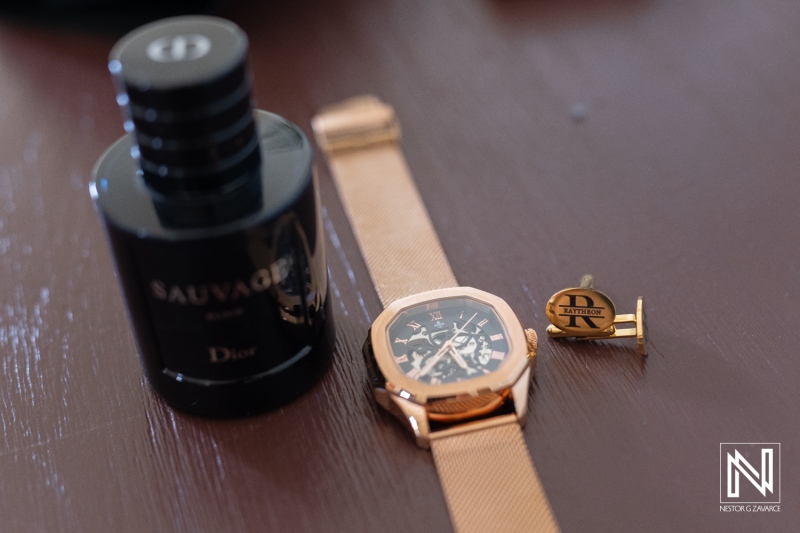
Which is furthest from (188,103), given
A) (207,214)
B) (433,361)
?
(433,361)

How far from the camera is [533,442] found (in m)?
0.56

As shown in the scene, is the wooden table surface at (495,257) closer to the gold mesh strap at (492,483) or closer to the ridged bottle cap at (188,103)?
the gold mesh strap at (492,483)

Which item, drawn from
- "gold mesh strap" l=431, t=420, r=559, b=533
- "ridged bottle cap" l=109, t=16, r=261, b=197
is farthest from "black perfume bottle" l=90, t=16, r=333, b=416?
"gold mesh strap" l=431, t=420, r=559, b=533

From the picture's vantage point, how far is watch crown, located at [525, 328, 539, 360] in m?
0.58

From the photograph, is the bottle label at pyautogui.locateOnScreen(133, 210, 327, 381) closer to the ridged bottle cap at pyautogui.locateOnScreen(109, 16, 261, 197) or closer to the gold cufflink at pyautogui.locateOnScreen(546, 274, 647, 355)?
the ridged bottle cap at pyautogui.locateOnScreen(109, 16, 261, 197)

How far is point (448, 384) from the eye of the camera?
544mm

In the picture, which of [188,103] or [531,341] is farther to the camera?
[531,341]

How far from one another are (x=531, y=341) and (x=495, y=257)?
12cm

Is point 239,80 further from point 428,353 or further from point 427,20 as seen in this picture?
point 427,20

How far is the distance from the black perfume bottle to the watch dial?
0.24 feet

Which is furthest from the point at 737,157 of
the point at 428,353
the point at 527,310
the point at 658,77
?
the point at 428,353

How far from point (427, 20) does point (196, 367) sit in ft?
1.89

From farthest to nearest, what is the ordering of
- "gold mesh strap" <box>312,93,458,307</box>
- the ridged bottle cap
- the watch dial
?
"gold mesh strap" <box>312,93,458,307</box>
the watch dial
the ridged bottle cap

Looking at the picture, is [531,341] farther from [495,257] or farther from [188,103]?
[188,103]
